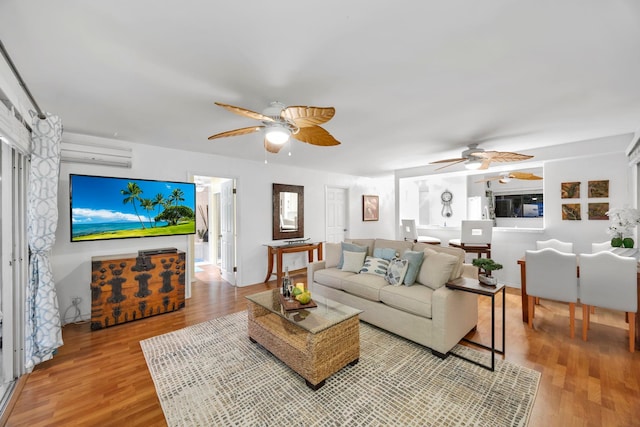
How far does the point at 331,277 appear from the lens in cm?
348

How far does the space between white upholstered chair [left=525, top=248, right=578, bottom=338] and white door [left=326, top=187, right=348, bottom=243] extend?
4.09m

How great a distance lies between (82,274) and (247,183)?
104 inches

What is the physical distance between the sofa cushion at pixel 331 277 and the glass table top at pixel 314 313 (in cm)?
62

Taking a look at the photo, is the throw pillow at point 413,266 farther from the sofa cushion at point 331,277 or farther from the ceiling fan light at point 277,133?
the ceiling fan light at point 277,133

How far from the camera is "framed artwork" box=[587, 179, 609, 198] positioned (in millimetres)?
3848

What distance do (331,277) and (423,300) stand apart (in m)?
1.30

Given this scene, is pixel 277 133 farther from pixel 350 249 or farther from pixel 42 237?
pixel 42 237

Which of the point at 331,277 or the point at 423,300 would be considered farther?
the point at 331,277

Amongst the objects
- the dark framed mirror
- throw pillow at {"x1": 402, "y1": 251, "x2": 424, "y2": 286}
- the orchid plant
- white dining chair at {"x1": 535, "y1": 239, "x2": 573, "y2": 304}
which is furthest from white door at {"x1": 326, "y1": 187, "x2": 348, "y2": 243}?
the orchid plant

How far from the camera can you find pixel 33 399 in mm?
1908

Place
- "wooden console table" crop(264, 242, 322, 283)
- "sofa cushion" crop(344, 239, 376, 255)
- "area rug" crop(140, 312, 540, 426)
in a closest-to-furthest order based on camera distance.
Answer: "area rug" crop(140, 312, 540, 426)
"sofa cushion" crop(344, 239, 376, 255)
"wooden console table" crop(264, 242, 322, 283)

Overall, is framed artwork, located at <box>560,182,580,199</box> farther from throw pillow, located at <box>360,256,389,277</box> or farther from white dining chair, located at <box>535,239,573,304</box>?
throw pillow, located at <box>360,256,389,277</box>

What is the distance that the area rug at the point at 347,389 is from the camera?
5.56ft

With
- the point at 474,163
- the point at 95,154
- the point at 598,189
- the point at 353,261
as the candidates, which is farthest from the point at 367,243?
the point at 95,154
